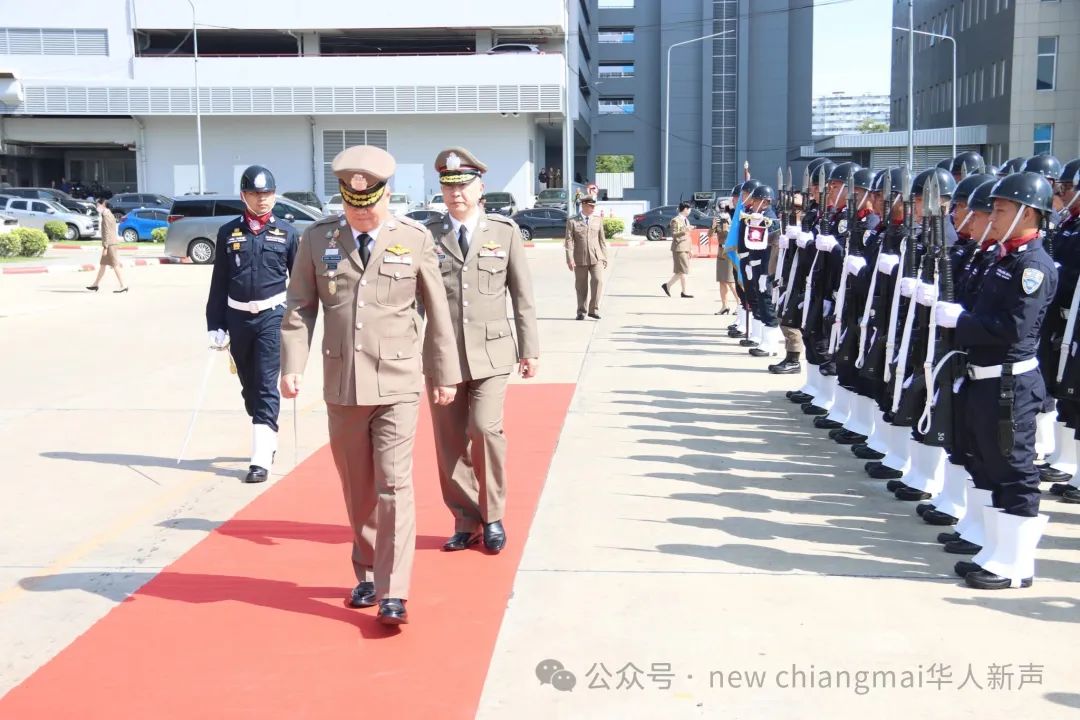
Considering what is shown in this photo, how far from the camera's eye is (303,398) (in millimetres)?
11500

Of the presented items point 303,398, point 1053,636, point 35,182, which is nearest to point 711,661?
point 1053,636

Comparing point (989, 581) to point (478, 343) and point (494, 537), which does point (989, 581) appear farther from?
point (478, 343)

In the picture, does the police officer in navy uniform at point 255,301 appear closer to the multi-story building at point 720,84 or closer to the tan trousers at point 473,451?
the tan trousers at point 473,451

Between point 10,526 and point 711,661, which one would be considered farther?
point 10,526

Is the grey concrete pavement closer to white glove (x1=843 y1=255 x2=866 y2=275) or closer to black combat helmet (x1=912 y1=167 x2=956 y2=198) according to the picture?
white glove (x1=843 y1=255 x2=866 y2=275)

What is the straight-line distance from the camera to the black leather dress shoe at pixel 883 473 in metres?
7.91

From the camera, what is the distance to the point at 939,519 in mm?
6773

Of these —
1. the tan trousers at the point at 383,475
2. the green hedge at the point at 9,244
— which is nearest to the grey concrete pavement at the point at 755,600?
the tan trousers at the point at 383,475

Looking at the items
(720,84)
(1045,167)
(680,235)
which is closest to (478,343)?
(1045,167)

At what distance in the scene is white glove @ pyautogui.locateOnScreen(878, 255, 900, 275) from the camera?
7.70 metres

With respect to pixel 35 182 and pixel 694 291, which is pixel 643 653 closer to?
pixel 694 291

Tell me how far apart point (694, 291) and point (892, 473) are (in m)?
15.5

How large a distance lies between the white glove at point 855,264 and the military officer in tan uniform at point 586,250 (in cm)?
936

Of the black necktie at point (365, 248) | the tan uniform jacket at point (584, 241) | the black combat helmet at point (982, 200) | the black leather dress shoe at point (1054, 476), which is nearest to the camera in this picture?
the black necktie at point (365, 248)
